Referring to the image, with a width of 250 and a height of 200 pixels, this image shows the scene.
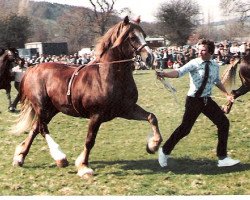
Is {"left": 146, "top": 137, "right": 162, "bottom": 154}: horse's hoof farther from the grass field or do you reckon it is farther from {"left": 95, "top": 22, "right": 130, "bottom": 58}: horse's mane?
{"left": 95, "top": 22, "right": 130, "bottom": 58}: horse's mane

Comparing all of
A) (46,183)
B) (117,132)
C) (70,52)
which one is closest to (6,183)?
(46,183)

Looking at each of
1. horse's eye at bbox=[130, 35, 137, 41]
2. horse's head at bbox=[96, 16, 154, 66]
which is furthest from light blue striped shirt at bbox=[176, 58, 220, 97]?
horse's eye at bbox=[130, 35, 137, 41]

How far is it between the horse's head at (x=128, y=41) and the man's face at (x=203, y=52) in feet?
2.50

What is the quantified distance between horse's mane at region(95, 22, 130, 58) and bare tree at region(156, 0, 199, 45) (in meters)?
56.2

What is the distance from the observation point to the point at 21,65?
13.5 m

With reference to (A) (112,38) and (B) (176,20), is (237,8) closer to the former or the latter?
(B) (176,20)

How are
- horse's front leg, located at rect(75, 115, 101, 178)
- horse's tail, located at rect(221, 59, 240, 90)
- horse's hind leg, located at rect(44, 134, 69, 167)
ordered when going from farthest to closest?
horse's tail, located at rect(221, 59, 240, 90) < horse's hind leg, located at rect(44, 134, 69, 167) < horse's front leg, located at rect(75, 115, 101, 178)

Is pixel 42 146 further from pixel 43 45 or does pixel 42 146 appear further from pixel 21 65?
pixel 43 45

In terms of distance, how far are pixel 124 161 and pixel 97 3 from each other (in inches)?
1631

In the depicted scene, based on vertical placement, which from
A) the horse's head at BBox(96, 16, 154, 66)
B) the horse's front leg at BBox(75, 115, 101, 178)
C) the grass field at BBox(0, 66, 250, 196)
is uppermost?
the horse's head at BBox(96, 16, 154, 66)

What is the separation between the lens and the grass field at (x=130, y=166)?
536cm

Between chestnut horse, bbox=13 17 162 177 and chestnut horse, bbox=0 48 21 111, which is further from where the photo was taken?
chestnut horse, bbox=0 48 21 111

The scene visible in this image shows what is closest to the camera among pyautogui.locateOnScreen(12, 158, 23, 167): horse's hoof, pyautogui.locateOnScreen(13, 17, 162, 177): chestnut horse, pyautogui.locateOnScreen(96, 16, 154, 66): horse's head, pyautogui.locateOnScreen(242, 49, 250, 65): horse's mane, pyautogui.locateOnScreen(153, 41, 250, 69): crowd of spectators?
pyautogui.locateOnScreen(96, 16, 154, 66): horse's head

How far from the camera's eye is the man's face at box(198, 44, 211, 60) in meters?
5.89
